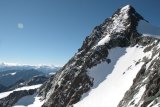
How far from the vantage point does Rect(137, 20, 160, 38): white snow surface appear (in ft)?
351

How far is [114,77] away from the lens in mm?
81250

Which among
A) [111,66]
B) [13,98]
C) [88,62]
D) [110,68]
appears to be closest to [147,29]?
[111,66]

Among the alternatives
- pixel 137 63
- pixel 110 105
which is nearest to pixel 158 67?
pixel 110 105

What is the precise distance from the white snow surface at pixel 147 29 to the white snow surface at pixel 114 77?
14787mm

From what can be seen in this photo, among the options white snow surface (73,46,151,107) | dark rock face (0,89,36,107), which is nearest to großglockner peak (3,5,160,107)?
white snow surface (73,46,151,107)

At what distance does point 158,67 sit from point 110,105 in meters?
18.8

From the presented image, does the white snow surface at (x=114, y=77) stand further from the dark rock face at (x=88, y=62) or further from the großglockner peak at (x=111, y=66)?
the dark rock face at (x=88, y=62)

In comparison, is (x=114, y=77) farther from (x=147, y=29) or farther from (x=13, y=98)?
(x=13, y=98)

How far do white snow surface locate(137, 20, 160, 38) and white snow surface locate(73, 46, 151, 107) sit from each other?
14.8 metres

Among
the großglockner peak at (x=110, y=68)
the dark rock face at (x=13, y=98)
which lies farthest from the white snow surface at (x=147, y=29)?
the dark rock face at (x=13, y=98)

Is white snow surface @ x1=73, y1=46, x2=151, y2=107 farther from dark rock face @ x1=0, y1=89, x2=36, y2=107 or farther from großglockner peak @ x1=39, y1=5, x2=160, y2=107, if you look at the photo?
dark rock face @ x1=0, y1=89, x2=36, y2=107

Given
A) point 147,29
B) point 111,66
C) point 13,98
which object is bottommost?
point 111,66

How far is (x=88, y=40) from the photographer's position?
125438mm

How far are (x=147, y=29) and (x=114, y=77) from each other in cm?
3817
